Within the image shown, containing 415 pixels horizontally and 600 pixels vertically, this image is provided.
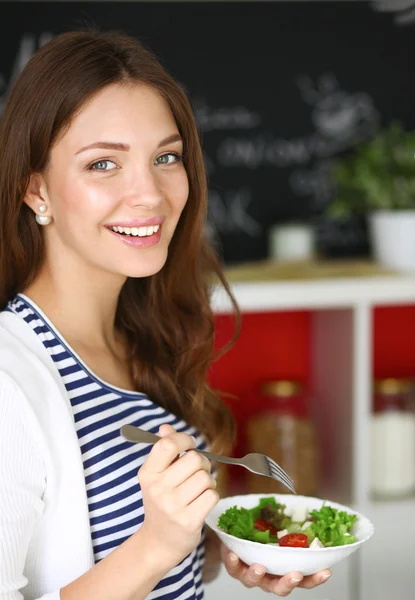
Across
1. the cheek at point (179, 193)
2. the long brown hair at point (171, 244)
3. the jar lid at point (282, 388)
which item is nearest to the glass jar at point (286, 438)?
the jar lid at point (282, 388)

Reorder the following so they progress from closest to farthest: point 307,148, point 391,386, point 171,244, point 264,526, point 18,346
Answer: point 18,346 < point 264,526 < point 171,244 < point 391,386 < point 307,148

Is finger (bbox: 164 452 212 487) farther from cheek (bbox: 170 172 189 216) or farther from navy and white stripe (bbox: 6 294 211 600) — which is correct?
cheek (bbox: 170 172 189 216)

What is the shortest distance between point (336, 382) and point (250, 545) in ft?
3.59

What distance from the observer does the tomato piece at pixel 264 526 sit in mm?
1204

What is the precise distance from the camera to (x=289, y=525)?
1234 mm

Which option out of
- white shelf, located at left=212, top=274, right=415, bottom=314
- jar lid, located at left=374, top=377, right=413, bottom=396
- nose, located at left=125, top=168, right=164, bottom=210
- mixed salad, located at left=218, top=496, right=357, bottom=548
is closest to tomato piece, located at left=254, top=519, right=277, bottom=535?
mixed salad, located at left=218, top=496, right=357, bottom=548

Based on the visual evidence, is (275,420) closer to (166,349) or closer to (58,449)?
(166,349)

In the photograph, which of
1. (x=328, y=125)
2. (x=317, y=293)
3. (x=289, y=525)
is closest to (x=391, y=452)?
(x=317, y=293)

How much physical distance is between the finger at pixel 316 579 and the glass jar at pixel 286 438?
87 centimetres

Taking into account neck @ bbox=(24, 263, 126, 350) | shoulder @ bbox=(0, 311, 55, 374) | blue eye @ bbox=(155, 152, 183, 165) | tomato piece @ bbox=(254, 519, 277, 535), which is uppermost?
blue eye @ bbox=(155, 152, 183, 165)

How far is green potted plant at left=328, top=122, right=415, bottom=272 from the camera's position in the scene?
85.5 inches

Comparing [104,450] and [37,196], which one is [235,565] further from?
[37,196]

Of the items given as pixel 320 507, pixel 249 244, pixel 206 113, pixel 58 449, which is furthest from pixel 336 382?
pixel 58 449

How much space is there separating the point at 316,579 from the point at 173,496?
1.02 ft
